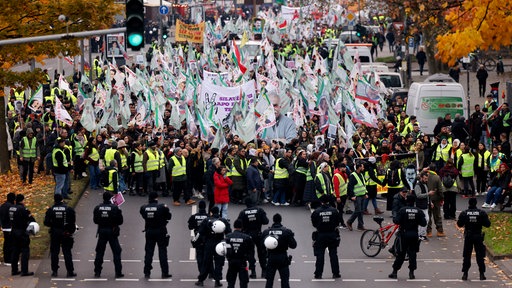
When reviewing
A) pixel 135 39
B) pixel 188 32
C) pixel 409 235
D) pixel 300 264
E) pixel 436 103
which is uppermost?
pixel 188 32

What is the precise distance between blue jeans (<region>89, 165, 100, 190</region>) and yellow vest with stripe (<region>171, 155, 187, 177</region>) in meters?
2.93

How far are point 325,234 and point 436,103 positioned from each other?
19.1 metres

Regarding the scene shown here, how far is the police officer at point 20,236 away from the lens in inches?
917

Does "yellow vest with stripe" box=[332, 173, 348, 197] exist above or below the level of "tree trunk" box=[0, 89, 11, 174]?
below

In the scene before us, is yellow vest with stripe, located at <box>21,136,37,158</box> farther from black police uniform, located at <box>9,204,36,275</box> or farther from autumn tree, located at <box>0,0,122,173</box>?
black police uniform, located at <box>9,204,36,275</box>

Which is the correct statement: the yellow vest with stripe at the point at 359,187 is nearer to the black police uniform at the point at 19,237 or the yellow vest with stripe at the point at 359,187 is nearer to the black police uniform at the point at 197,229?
the black police uniform at the point at 197,229

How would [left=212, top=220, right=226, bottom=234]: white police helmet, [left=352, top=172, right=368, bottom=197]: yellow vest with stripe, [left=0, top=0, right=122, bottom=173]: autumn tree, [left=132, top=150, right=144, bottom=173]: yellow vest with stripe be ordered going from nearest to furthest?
1. [left=212, top=220, right=226, bottom=234]: white police helmet
2. [left=352, top=172, right=368, bottom=197]: yellow vest with stripe
3. [left=0, top=0, right=122, bottom=173]: autumn tree
4. [left=132, top=150, right=144, bottom=173]: yellow vest with stripe

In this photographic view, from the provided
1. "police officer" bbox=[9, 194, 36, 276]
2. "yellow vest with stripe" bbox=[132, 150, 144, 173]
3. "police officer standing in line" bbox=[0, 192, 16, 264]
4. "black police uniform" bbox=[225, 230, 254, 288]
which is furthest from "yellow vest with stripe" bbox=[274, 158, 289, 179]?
"black police uniform" bbox=[225, 230, 254, 288]

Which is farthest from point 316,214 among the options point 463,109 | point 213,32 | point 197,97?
point 213,32

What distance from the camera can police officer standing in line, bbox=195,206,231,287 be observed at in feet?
72.7

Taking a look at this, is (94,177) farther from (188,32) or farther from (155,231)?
(188,32)

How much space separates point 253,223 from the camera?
2297 cm

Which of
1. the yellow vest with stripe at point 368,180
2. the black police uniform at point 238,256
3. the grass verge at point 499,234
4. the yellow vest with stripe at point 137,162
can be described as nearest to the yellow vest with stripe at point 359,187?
the yellow vest with stripe at point 368,180

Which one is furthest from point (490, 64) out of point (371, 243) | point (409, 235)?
point (409, 235)
